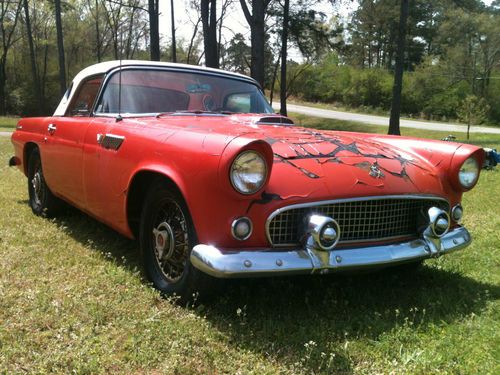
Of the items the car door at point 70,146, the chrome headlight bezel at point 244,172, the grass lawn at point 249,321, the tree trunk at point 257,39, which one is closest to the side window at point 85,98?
the car door at point 70,146

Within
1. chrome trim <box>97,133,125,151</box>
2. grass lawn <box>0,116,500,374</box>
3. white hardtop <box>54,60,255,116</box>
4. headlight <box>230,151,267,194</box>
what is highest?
white hardtop <box>54,60,255,116</box>

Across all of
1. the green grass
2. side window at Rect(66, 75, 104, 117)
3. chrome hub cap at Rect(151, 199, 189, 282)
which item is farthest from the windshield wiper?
the green grass

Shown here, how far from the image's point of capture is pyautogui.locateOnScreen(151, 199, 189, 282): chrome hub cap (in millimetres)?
2824

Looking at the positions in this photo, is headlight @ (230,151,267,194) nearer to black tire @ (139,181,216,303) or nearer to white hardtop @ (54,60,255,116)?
black tire @ (139,181,216,303)

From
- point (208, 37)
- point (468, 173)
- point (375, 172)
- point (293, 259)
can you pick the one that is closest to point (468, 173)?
point (468, 173)

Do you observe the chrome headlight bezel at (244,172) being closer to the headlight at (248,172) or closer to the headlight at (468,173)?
the headlight at (248,172)

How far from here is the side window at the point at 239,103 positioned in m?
4.15

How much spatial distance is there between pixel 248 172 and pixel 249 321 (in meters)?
0.82

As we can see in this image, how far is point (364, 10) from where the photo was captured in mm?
44656

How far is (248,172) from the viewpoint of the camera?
8.08ft

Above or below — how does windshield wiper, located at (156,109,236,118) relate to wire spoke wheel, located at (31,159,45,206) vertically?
above

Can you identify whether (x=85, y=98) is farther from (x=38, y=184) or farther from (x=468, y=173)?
(x=468, y=173)

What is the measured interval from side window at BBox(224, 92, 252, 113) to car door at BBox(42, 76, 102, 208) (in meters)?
1.07

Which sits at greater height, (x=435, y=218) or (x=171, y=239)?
(x=435, y=218)
